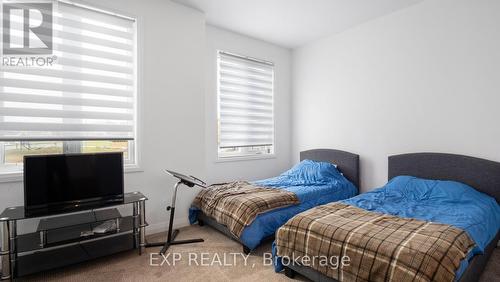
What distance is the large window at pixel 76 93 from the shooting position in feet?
8.08

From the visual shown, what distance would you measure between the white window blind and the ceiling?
104 cm

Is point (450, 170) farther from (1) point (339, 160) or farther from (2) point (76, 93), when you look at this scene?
(2) point (76, 93)

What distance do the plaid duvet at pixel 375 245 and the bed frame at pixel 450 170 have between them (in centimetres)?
25

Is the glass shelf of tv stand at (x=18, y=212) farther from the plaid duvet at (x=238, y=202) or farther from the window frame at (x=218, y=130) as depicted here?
the window frame at (x=218, y=130)

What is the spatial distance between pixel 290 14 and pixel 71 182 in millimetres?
3282

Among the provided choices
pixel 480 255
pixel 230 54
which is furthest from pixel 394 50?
pixel 480 255

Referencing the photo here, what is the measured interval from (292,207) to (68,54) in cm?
288

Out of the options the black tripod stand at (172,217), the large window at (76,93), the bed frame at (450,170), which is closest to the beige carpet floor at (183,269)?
the black tripod stand at (172,217)

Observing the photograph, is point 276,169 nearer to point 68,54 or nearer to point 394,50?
point 394,50

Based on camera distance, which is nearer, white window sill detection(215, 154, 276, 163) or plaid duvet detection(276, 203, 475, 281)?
plaid duvet detection(276, 203, 475, 281)

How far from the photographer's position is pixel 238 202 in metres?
2.81

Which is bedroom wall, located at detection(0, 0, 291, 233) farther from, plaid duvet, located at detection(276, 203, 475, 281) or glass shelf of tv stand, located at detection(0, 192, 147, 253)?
plaid duvet, located at detection(276, 203, 475, 281)

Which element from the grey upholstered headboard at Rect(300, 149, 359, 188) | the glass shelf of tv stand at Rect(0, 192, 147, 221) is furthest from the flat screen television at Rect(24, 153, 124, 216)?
the grey upholstered headboard at Rect(300, 149, 359, 188)

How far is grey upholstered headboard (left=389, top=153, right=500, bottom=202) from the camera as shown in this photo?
2723mm
